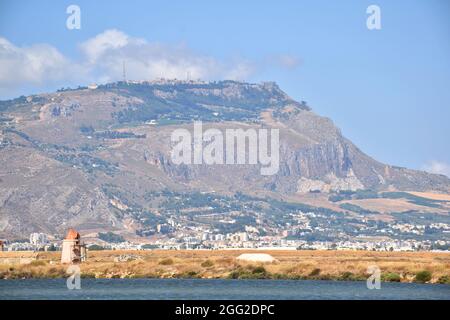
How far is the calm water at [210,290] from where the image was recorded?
9844 cm

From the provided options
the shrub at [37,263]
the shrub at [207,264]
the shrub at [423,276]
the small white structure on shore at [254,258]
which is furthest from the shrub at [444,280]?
the shrub at [37,263]

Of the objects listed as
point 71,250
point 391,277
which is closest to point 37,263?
point 71,250

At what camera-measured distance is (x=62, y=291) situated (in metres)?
105

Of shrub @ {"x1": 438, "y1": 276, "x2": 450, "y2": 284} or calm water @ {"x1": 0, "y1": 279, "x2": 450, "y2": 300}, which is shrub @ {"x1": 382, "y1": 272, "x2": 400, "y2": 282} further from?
shrub @ {"x1": 438, "y1": 276, "x2": 450, "y2": 284}

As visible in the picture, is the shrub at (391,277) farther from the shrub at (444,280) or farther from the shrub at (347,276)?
the shrub at (444,280)

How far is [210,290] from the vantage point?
348ft

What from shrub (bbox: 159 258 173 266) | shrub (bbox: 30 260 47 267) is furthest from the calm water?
shrub (bbox: 159 258 173 266)

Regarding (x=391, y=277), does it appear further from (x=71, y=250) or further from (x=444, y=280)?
(x=71, y=250)

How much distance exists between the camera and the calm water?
98.4 meters
